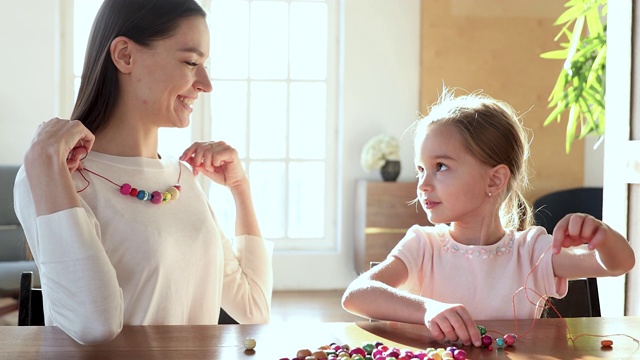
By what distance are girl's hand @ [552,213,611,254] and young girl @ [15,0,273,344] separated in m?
0.66

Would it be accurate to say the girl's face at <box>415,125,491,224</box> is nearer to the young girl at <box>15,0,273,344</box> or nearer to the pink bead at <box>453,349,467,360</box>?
the young girl at <box>15,0,273,344</box>

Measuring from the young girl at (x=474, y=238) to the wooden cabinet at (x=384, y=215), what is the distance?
14.8ft

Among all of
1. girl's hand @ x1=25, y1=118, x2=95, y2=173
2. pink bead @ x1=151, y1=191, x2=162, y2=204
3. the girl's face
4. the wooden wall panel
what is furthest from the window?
girl's hand @ x1=25, y1=118, x2=95, y2=173

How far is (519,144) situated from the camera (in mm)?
1939

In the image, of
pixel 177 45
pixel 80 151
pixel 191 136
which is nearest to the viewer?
pixel 80 151

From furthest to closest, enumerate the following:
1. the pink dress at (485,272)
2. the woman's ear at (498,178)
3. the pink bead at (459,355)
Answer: the woman's ear at (498,178) → the pink dress at (485,272) → the pink bead at (459,355)

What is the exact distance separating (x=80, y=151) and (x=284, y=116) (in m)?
5.44

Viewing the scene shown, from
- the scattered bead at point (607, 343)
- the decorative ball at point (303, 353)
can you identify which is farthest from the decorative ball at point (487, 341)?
the decorative ball at point (303, 353)

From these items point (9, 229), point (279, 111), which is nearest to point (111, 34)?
point (9, 229)

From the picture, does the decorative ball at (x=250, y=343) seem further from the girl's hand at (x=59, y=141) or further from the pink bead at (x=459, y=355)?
the girl's hand at (x=59, y=141)

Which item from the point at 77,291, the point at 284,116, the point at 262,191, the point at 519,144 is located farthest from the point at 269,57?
the point at 77,291

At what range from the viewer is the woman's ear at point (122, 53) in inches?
65.7

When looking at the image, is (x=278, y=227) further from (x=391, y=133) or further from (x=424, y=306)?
(x=424, y=306)

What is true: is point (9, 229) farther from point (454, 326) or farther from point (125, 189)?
point (454, 326)
